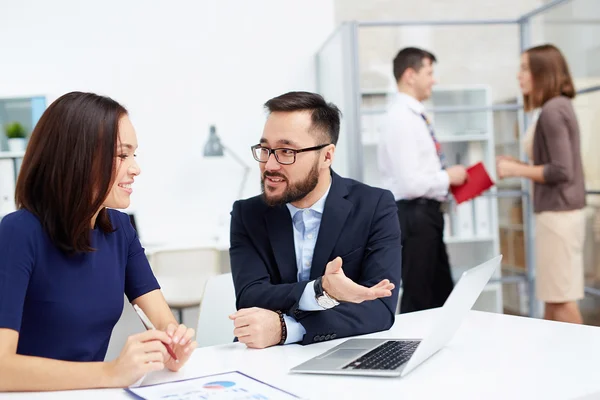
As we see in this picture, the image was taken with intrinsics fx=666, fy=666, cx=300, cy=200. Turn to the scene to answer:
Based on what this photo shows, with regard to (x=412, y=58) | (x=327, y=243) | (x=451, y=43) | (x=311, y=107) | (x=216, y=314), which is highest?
(x=451, y=43)

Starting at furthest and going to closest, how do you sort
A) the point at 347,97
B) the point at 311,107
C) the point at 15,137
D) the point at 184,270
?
the point at 15,137
the point at 347,97
the point at 184,270
the point at 311,107

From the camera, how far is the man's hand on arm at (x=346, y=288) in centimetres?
147

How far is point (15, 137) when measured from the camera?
14.8 ft

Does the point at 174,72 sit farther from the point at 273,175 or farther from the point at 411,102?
the point at 273,175

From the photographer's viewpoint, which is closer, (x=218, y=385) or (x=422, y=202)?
(x=218, y=385)

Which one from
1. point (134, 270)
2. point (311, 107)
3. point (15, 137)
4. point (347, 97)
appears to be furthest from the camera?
point (15, 137)

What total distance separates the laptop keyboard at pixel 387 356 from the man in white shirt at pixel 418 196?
1.89m

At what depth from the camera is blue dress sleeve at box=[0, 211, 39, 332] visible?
1.30 meters

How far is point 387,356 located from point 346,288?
19cm

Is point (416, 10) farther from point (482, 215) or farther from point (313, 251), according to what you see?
point (313, 251)

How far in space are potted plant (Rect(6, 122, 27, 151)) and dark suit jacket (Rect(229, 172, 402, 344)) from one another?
303 cm

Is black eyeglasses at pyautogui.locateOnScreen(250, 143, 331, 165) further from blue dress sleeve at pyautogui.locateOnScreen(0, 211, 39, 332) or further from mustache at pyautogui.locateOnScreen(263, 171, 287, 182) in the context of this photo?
blue dress sleeve at pyautogui.locateOnScreen(0, 211, 39, 332)

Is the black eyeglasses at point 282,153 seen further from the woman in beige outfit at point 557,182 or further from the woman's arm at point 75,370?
the woman in beige outfit at point 557,182

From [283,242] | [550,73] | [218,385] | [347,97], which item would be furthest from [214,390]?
[347,97]
